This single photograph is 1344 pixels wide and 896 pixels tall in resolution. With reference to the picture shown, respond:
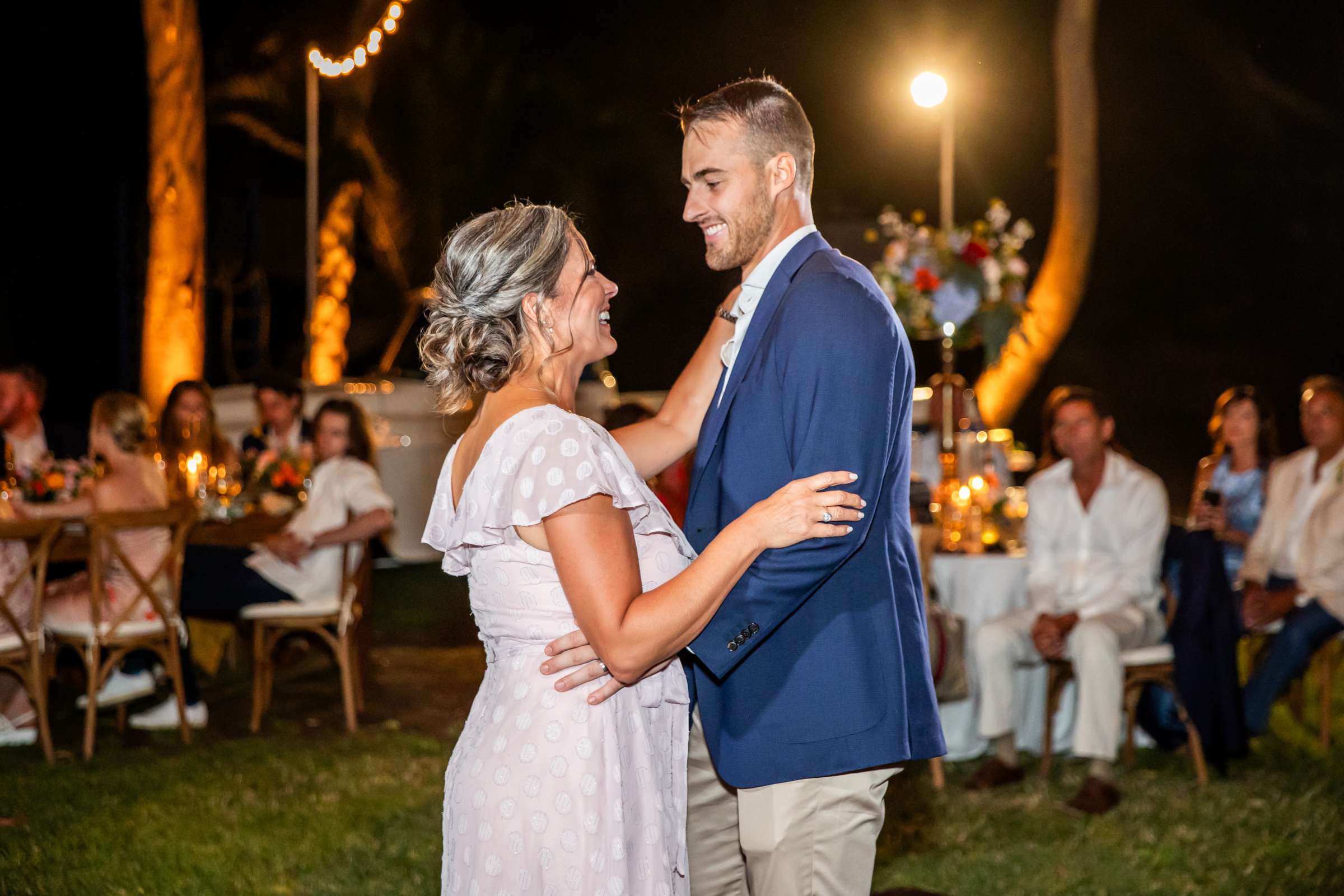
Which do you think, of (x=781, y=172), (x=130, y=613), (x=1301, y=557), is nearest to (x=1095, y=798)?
(x=1301, y=557)

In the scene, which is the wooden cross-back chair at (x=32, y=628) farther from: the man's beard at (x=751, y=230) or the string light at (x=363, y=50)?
the string light at (x=363, y=50)

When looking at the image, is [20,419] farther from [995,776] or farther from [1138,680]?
[1138,680]

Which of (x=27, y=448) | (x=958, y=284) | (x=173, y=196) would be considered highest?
(x=173, y=196)

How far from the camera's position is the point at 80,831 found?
180 inches

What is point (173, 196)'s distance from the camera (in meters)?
10.8

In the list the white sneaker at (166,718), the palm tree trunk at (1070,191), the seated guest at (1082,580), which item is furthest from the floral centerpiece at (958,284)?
the palm tree trunk at (1070,191)

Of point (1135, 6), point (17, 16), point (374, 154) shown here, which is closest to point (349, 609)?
point (17, 16)

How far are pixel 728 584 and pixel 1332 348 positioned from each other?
50.4 feet

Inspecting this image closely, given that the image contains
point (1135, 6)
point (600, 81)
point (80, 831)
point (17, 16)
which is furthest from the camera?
point (600, 81)

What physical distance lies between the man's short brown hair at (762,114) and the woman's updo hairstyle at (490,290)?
1.10 ft

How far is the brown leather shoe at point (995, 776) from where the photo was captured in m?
5.23

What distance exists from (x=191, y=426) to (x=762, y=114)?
571 centimetres

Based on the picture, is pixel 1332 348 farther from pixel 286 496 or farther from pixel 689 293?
pixel 286 496

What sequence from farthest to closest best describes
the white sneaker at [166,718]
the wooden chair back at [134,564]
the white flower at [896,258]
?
1. the white flower at [896,258]
2. the white sneaker at [166,718]
3. the wooden chair back at [134,564]
